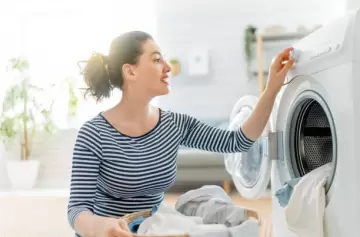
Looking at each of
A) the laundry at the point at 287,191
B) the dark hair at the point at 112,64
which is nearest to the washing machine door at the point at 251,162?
the laundry at the point at 287,191

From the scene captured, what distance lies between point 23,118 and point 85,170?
3.23m

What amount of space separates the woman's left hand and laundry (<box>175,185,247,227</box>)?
37 centimetres

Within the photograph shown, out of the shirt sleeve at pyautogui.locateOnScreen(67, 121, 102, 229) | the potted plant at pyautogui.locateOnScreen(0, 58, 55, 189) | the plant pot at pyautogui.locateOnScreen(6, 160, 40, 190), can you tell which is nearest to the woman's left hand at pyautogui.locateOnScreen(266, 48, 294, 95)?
the shirt sleeve at pyautogui.locateOnScreen(67, 121, 102, 229)

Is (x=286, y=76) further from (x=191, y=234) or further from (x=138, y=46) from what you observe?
(x=191, y=234)

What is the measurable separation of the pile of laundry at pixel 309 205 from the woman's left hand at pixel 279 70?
312 millimetres

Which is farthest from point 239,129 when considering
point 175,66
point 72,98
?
point 72,98

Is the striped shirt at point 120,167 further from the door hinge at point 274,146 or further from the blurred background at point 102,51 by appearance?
the blurred background at point 102,51

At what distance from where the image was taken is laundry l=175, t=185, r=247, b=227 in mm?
1195

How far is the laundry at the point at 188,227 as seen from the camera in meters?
1.09

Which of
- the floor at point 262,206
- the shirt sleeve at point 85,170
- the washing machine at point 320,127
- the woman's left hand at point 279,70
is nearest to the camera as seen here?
the washing machine at point 320,127

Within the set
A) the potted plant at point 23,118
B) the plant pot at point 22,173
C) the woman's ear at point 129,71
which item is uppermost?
the woman's ear at point 129,71

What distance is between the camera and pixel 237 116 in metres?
1.91

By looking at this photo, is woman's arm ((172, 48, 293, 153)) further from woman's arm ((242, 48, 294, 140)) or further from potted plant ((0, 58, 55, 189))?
potted plant ((0, 58, 55, 189))

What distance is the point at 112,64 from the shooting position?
4.90 feet
